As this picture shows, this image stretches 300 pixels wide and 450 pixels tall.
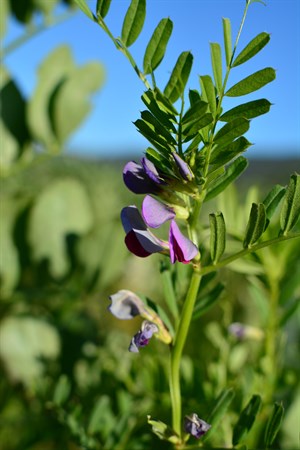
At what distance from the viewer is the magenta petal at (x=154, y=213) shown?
17 cm

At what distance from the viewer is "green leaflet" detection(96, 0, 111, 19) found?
0.64 ft

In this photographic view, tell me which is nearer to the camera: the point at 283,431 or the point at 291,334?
the point at 283,431

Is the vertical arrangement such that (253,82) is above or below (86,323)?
above

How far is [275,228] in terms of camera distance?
0.30m

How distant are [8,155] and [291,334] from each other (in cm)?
29

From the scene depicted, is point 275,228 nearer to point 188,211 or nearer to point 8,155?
point 188,211

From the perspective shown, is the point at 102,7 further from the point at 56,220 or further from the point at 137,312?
the point at 56,220

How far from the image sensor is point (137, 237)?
175 mm

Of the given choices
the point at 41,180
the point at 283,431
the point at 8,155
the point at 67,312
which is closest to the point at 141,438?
the point at 283,431

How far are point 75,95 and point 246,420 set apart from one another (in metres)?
0.36

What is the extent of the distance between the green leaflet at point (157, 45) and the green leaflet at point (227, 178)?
0.13ft

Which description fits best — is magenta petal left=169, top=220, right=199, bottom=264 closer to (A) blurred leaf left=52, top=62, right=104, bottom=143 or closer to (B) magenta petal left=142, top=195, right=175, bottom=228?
(B) magenta petal left=142, top=195, right=175, bottom=228

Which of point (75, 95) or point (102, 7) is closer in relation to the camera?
point (102, 7)

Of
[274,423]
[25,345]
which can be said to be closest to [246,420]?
[274,423]
